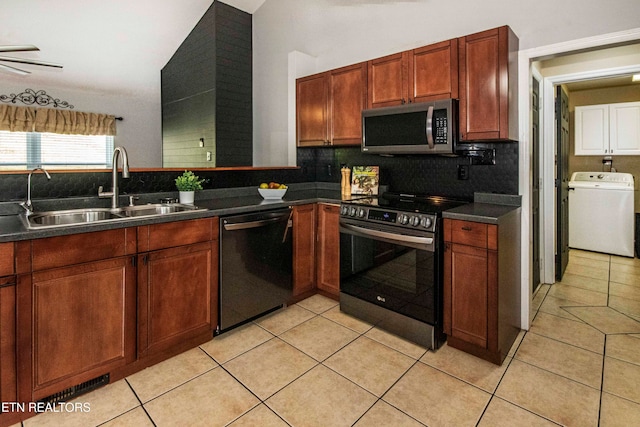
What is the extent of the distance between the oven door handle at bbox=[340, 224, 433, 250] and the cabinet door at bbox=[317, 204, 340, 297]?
0.21 meters

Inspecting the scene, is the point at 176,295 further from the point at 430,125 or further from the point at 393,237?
the point at 430,125

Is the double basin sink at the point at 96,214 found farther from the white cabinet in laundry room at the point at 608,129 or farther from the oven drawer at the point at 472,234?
the white cabinet in laundry room at the point at 608,129

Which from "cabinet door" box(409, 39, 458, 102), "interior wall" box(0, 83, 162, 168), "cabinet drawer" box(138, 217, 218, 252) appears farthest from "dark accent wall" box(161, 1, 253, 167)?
"cabinet door" box(409, 39, 458, 102)

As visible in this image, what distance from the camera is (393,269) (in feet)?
8.20

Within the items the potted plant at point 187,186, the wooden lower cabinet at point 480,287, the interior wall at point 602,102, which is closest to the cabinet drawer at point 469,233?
the wooden lower cabinet at point 480,287

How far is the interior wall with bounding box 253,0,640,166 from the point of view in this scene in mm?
2336

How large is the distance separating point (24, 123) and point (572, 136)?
25.5 ft

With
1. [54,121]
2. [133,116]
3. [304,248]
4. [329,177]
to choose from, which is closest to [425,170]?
[329,177]

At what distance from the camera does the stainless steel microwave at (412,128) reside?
2488 millimetres

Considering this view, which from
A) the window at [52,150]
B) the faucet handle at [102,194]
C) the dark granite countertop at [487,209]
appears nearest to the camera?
the dark granite countertop at [487,209]

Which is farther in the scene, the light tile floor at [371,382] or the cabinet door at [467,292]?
the cabinet door at [467,292]

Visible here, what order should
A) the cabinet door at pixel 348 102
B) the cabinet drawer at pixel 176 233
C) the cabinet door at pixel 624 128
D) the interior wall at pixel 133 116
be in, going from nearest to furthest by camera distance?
the cabinet drawer at pixel 176 233 → the cabinet door at pixel 348 102 → the cabinet door at pixel 624 128 → the interior wall at pixel 133 116

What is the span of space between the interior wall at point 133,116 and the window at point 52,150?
285 mm

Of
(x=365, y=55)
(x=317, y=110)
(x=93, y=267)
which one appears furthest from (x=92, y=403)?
(x=365, y=55)
